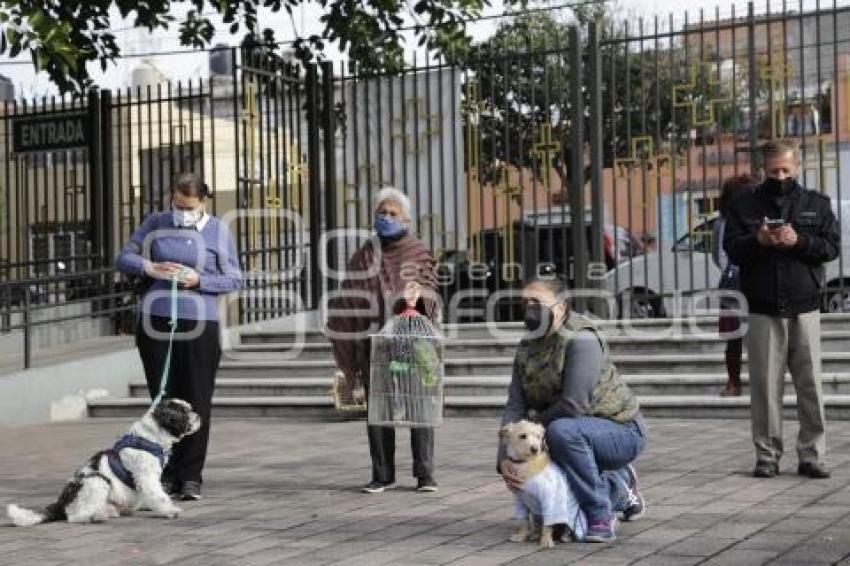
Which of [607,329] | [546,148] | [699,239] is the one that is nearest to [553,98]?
[546,148]

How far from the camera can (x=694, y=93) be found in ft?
46.1

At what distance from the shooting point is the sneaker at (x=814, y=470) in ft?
25.8

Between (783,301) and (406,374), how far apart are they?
88.0 inches

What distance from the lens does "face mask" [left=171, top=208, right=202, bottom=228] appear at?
811 cm

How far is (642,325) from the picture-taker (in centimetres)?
1348

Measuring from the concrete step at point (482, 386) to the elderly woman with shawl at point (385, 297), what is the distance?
3.73 meters

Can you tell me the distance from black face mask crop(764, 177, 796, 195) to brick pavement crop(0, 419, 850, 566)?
1678 mm

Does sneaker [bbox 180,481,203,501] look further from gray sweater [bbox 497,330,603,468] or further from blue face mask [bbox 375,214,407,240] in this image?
gray sweater [bbox 497,330,603,468]

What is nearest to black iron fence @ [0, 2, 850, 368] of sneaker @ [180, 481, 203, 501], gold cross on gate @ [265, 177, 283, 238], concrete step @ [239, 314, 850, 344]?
gold cross on gate @ [265, 177, 283, 238]

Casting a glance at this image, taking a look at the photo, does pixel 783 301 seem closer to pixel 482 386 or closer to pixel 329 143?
pixel 482 386

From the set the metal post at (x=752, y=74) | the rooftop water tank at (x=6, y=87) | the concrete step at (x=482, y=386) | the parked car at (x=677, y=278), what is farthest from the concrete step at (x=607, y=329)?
the rooftop water tank at (x=6, y=87)

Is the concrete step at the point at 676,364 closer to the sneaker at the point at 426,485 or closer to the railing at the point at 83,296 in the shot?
the sneaker at the point at 426,485

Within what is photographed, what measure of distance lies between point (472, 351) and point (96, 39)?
5.72 metres

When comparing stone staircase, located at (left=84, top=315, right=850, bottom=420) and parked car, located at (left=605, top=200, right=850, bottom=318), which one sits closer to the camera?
stone staircase, located at (left=84, top=315, right=850, bottom=420)
